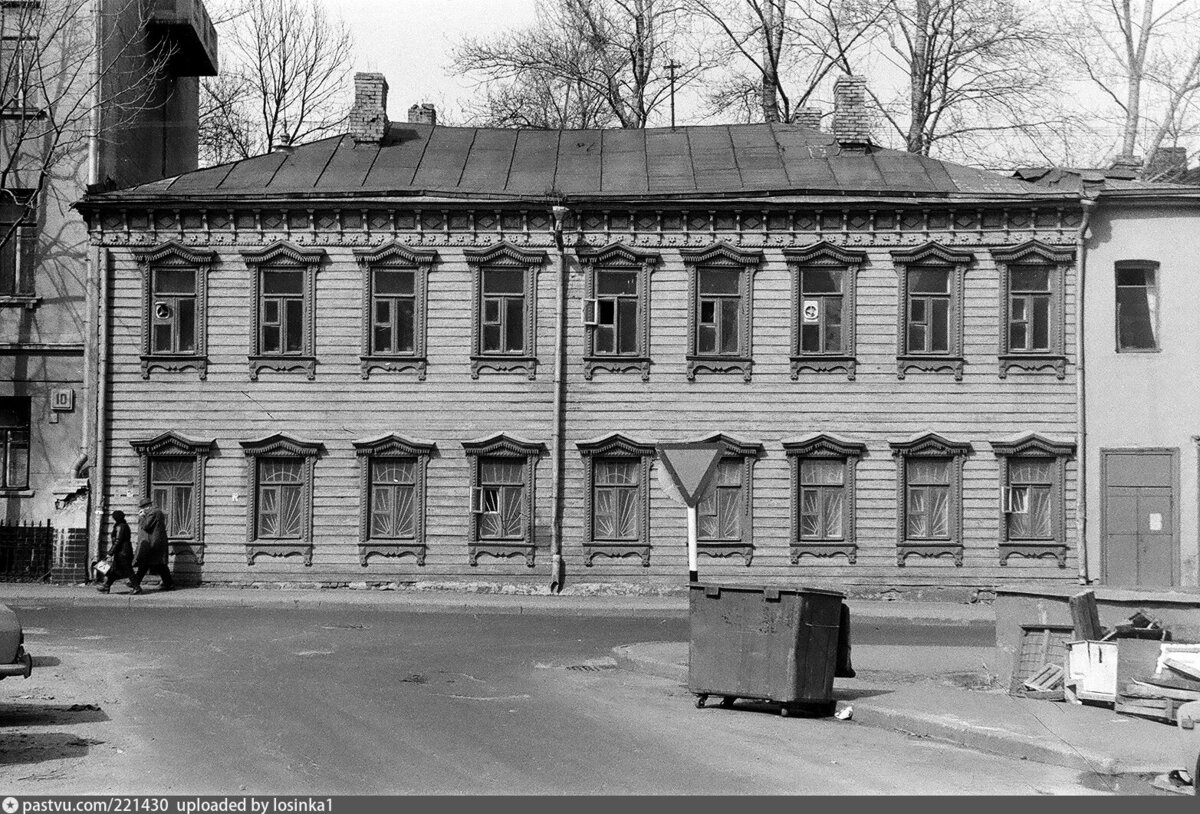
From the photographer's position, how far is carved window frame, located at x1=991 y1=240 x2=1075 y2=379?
27359 millimetres

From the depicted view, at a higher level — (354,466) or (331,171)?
(331,171)

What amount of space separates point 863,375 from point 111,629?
14.7 metres

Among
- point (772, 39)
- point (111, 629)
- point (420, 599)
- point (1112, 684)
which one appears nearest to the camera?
point (1112, 684)

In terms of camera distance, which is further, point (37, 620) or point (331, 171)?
point (331, 171)

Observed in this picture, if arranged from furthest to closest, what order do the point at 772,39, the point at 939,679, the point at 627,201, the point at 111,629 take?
the point at 772,39, the point at 627,201, the point at 111,629, the point at 939,679

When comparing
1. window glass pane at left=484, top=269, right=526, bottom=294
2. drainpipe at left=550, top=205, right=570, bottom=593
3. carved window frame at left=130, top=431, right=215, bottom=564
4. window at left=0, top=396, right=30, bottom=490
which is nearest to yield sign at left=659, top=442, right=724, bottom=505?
drainpipe at left=550, top=205, right=570, bottom=593

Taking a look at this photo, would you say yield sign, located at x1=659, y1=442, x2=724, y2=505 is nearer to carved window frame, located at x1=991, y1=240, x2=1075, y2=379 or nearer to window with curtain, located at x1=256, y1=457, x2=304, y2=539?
carved window frame, located at x1=991, y1=240, x2=1075, y2=379

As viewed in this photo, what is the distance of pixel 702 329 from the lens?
2775cm

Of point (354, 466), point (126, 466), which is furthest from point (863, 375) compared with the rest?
point (126, 466)

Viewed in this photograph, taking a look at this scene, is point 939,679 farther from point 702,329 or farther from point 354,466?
point 354,466

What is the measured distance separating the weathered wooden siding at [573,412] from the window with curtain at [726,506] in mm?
441

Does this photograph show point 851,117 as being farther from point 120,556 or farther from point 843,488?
point 120,556

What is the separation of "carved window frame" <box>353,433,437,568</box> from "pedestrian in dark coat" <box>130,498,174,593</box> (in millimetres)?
3696

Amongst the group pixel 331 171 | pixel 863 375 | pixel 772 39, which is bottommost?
pixel 863 375
